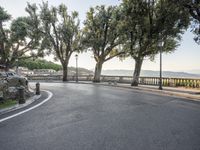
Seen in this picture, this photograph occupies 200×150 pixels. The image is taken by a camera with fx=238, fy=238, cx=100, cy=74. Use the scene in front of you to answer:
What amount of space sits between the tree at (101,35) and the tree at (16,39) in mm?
9137

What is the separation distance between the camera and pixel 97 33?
39531 millimetres

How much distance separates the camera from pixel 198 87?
77.7 feet

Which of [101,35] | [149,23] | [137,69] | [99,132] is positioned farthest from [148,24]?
[99,132]

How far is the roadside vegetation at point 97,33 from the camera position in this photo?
26250 mm

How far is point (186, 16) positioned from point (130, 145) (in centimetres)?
2009

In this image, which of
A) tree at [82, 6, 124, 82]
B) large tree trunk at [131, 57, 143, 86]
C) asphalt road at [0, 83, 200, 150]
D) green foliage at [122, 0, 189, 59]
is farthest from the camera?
tree at [82, 6, 124, 82]

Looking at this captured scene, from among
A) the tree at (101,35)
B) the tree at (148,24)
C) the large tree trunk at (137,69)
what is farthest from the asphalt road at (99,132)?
the tree at (101,35)

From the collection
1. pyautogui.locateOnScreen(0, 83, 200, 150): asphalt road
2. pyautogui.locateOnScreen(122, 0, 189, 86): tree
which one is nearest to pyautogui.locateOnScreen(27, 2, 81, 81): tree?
pyautogui.locateOnScreen(122, 0, 189, 86): tree

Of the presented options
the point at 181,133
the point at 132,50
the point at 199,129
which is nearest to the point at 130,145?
the point at 181,133

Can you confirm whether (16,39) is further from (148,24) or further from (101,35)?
(148,24)

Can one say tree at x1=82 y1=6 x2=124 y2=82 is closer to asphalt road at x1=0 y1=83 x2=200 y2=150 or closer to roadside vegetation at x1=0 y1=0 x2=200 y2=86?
roadside vegetation at x1=0 y1=0 x2=200 y2=86

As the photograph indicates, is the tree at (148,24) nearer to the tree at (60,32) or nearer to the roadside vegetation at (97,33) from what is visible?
the roadside vegetation at (97,33)

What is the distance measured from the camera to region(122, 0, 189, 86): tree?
80.3 feet

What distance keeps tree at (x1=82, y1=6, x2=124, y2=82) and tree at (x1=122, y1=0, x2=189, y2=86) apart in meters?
7.78
